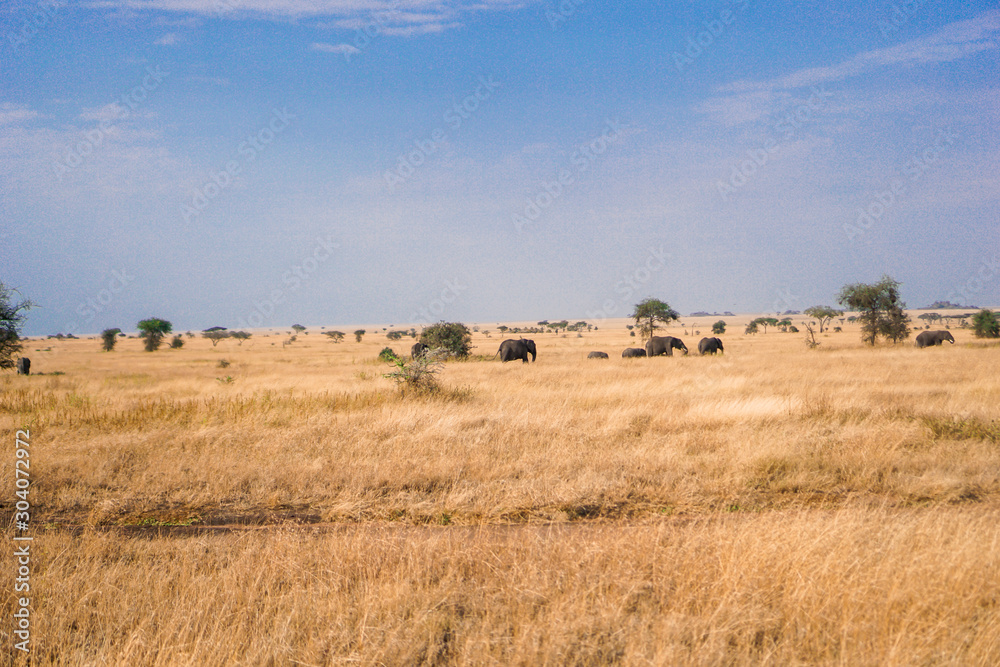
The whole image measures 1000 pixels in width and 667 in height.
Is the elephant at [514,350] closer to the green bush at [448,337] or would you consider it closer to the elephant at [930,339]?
the green bush at [448,337]

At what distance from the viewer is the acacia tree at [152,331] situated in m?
68.2

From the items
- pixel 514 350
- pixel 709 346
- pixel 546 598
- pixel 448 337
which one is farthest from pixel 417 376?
pixel 709 346

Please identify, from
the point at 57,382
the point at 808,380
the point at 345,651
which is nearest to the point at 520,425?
the point at 345,651

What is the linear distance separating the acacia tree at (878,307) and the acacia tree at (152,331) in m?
77.6

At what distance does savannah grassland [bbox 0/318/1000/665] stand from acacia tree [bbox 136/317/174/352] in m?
63.1

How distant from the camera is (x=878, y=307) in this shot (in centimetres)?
4738

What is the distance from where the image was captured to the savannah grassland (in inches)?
150

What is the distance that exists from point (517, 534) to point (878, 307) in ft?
175

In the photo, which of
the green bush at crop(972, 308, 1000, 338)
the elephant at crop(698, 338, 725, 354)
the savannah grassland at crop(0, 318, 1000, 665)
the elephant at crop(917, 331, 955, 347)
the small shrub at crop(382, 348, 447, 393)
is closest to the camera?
the savannah grassland at crop(0, 318, 1000, 665)

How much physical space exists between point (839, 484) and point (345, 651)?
7426 millimetres

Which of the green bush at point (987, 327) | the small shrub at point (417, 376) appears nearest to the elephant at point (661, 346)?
the small shrub at point (417, 376)

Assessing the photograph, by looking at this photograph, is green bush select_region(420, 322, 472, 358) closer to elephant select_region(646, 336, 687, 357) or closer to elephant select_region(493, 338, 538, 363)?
elephant select_region(493, 338, 538, 363)

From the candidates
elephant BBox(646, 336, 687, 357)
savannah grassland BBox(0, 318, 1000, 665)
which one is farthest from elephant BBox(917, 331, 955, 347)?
savannah grassland BBox(0, 318, 1000, 665)

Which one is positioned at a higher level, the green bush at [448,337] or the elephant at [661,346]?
the green bush at [448,337]
